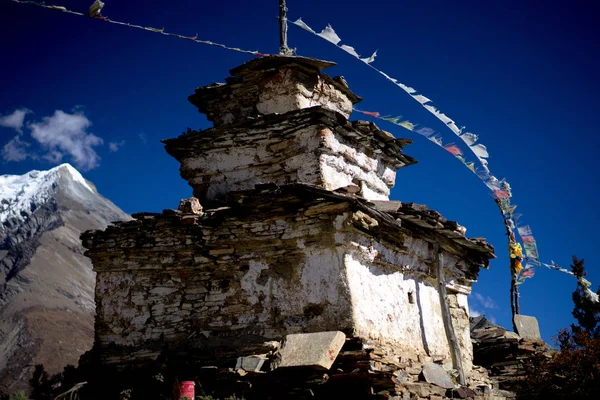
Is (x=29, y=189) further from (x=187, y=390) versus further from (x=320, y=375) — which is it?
(x=320, y=375)

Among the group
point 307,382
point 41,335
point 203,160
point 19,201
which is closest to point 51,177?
point 19,201

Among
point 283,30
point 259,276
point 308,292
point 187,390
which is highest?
point 283,30

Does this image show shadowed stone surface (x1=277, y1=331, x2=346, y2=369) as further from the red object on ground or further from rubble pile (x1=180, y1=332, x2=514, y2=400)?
the red object on ground

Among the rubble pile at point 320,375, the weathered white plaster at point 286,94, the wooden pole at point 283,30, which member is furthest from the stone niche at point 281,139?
the rubble pile at point 320,375

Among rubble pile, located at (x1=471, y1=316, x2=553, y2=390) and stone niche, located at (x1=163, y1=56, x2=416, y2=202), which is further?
rubble pile, located at (x1=471, y1=316, x2=553, y2=390)

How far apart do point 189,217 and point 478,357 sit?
25.6 ft

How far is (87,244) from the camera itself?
38.4ft

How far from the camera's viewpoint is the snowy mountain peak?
6191cm

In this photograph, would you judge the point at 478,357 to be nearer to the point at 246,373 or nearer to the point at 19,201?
the point at 246,373

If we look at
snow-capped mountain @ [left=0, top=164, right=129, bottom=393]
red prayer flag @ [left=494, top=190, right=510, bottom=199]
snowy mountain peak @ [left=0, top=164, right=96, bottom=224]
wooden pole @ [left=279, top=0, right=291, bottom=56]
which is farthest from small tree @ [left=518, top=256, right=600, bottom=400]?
snowy mountain peak @ [left=0, top=164, right=96, bottom=224]

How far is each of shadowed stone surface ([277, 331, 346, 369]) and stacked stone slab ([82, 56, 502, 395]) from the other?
47cm

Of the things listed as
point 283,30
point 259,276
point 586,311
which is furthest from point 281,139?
point 586,311

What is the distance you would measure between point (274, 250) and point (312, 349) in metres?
2.05

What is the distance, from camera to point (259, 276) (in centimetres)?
1090
